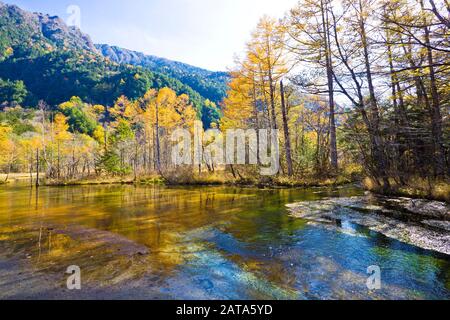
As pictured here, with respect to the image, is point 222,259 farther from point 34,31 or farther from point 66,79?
point 34,31

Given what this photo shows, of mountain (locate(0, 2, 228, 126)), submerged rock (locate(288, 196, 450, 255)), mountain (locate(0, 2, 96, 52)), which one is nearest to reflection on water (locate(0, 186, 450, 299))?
submerged rock (locate(288, 196, 450, 255))

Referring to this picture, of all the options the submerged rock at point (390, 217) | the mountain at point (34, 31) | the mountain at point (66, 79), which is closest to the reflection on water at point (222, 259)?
the submerged rock at point (390, 217)

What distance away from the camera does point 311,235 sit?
5172 mm

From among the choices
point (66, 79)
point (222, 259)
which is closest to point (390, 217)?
point (222, 259)

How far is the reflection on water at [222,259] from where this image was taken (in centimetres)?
295

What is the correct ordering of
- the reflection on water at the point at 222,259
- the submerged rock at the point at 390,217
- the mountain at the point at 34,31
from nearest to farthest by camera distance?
the reflection on water at the point at 222,259 < the submerged rock at the point at 390,217 < the mountain at the point at 34,31

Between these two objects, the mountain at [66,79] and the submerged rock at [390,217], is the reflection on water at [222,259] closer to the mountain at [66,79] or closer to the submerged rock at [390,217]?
the submerged rock at [390,217]

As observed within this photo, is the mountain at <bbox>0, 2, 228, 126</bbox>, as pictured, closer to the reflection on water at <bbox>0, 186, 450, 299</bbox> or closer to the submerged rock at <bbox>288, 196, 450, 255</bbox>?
the submerged rock at <bbox>288, 196, 450, 255</bbox>

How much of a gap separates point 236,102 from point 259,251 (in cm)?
1643

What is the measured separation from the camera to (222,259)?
400 centimetres

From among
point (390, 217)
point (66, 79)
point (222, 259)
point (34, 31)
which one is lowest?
point (222, 259)
